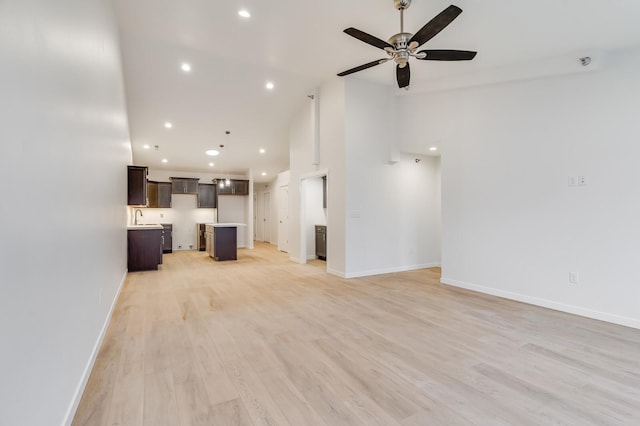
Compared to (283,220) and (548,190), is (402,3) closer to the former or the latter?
(548,190)

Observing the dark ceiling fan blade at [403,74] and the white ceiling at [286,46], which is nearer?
the white ceiling at [286,46]

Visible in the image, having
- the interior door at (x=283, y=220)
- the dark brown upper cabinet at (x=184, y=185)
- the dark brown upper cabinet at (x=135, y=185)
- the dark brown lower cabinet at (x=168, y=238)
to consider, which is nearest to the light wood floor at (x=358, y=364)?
the dark brown upper cabinet at (x=135, y=185)

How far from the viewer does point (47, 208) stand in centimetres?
135

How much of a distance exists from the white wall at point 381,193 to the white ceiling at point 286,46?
55cm

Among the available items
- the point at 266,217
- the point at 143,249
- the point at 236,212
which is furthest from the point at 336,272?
the point at 266,217

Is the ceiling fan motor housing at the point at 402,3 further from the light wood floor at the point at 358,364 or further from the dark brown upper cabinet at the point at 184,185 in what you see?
the dark brown upper cabinet at the point at 184,185

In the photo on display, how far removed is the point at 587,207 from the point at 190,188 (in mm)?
10033

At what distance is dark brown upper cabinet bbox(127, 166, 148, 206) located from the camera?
5.39 meters

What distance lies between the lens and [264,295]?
4340 mm

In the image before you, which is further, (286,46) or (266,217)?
(266,217)

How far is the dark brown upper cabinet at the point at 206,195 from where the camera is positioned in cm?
1026

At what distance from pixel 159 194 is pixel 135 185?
4.50 metres

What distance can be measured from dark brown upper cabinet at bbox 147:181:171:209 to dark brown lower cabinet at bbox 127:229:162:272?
149 inches

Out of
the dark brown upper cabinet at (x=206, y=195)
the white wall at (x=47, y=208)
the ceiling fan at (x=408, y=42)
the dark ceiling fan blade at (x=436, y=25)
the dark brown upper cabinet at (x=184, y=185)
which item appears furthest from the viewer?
the dark brown upper cabinet at (x=206, y=195)
